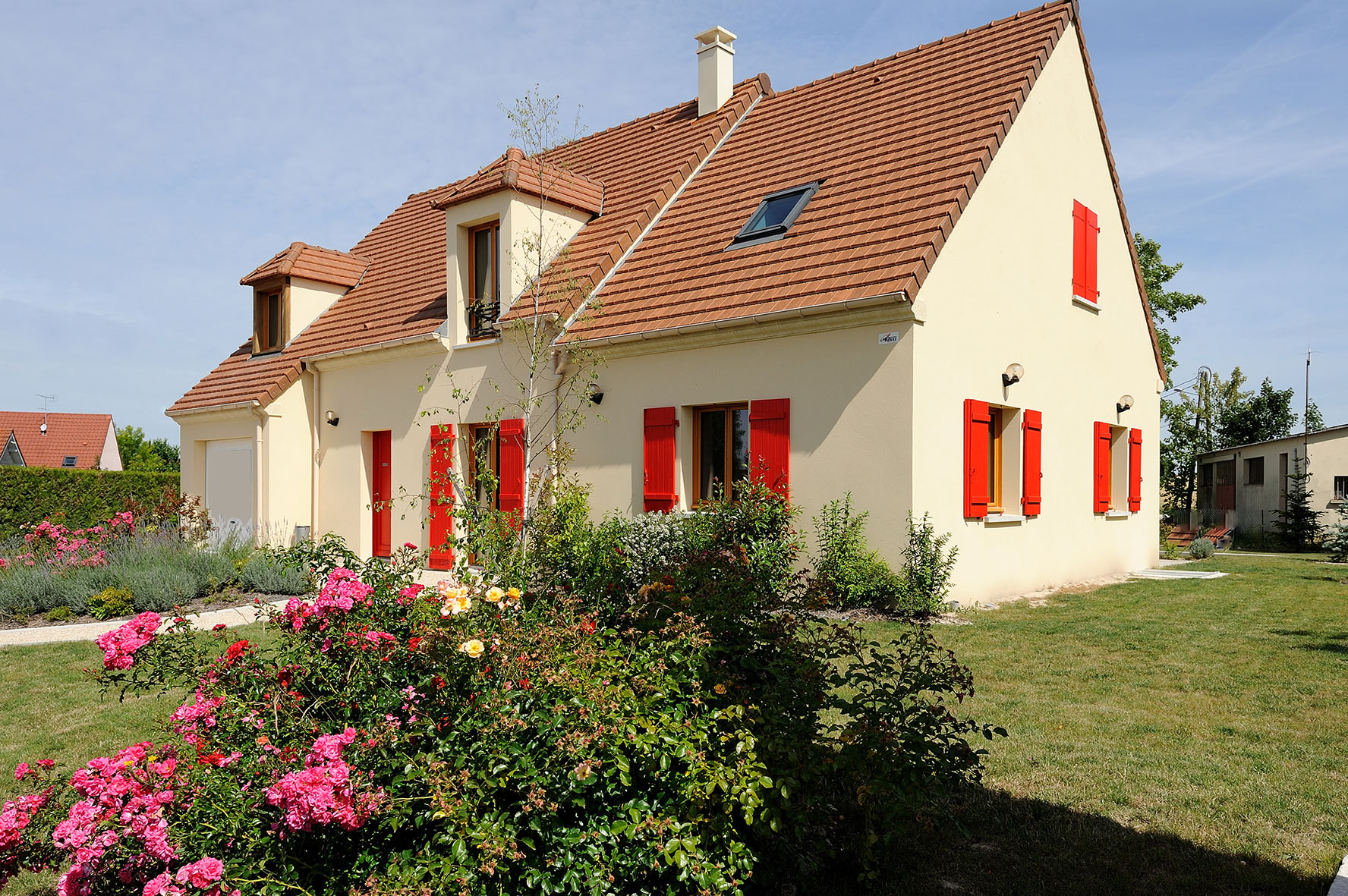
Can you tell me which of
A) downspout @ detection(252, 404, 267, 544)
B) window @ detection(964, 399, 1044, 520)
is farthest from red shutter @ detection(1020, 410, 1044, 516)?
downspout @ detection(252, 404, 267, 544)

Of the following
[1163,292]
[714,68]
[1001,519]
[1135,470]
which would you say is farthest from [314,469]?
[1163,292]

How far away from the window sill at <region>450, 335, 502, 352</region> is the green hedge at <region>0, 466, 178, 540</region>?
859 cm

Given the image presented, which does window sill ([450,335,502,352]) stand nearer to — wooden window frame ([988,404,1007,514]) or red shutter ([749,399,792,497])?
red shutter ([749,399,792,497])

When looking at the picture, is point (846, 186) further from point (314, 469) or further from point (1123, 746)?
point (314, 469)

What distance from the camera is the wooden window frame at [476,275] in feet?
43.9

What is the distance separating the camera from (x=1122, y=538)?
47.3ft

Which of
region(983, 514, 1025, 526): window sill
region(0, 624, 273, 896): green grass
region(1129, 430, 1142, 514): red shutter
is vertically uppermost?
region(1129, 430, 1142, 514): red shutter

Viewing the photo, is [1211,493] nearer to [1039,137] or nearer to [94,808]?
[1039,137]

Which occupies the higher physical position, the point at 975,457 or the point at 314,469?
the point at 975,457

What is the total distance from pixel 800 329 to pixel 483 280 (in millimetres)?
5875

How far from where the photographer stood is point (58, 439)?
5384cm

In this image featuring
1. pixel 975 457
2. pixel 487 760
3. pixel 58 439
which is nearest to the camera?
pixel 487 760

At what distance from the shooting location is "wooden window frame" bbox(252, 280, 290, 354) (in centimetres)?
1680

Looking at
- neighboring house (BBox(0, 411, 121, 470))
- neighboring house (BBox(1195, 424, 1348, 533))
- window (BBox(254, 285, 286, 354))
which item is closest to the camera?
window (BBox(254, 285, 286, 354))
